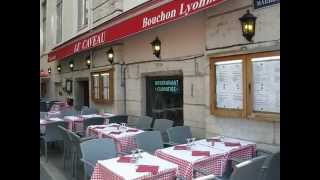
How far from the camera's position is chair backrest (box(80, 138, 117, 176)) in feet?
15.4

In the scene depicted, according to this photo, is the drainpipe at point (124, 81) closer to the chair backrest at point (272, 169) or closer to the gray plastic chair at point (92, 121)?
the gray plastic chair at point (92, 121)

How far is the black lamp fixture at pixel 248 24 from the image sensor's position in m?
5.03

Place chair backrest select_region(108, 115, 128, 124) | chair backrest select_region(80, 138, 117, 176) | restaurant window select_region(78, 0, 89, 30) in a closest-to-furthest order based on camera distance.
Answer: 1. chair backrest select_region(80, 138, 117, 176)
2. chair backrest select_region(108, 115, 128, 124)
3. restaurant window select_region(78, 0, 89, 30)

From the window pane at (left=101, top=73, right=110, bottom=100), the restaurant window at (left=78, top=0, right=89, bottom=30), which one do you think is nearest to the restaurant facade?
the window pane at (left=101, top=73, right=110, bottom=100)

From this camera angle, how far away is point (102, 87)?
1080 cm

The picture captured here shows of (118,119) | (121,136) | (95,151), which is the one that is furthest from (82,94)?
(95,151)

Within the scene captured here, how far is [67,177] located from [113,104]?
405 cm

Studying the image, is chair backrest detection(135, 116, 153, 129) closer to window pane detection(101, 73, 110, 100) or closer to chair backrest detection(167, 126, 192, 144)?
chair backrest detection(167, 126, 192, 144)

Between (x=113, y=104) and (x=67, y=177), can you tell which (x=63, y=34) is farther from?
(x=67, y=177)

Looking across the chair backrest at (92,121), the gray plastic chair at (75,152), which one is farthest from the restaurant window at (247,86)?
the chair backrest at (92,121)

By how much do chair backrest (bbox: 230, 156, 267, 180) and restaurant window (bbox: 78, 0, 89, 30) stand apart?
11.2 m
